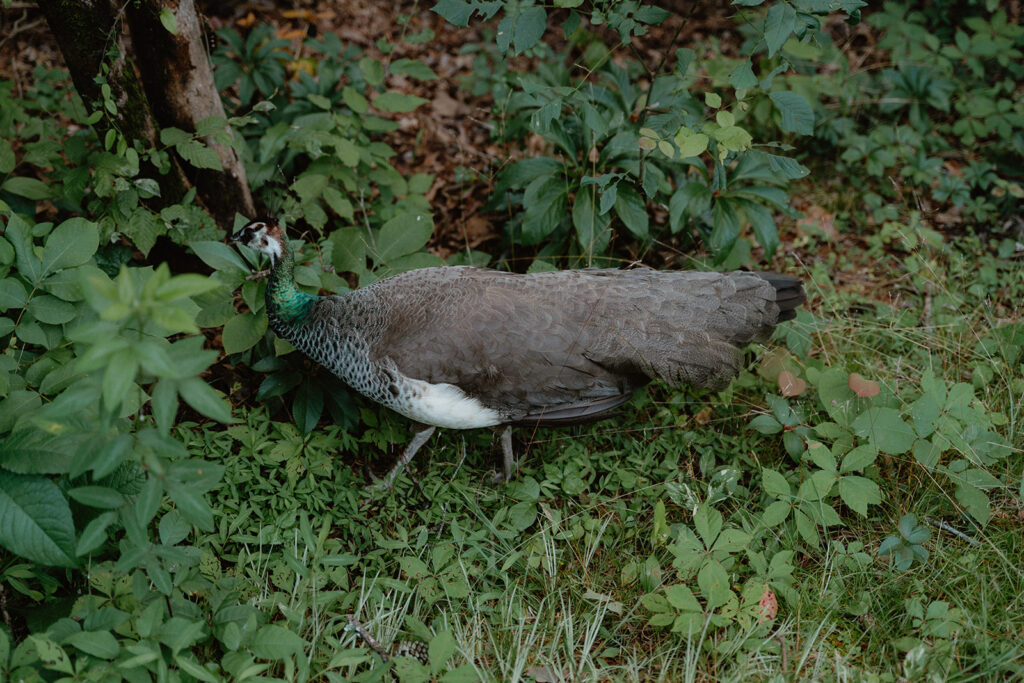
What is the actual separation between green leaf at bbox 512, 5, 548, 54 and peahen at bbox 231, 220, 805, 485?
3.29 ft

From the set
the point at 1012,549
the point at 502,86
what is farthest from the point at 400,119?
the point at 1012,549

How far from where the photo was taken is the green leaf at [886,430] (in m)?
2.99

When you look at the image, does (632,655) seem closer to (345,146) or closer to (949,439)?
(949,439)

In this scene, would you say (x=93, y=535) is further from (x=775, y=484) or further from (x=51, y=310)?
(x=775, y=484)

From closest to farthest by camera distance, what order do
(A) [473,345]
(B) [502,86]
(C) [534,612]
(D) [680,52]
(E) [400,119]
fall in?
1. (C) [534,612]
2. (A) [473,345]
3. (D) [680,52]
4. (B) [502,86]
5. (E) [400,119]

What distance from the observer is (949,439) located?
9.73 feet

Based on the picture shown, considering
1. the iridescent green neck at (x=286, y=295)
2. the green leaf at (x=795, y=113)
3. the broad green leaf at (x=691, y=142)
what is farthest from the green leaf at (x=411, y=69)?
the green leaf at (x=795, y=113)

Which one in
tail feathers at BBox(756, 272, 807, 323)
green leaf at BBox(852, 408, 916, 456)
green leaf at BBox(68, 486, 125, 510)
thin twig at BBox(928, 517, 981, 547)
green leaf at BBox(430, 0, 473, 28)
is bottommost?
thin twig at BBox(928, 517, 981, 547)

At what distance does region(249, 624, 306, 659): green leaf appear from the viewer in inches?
91.0

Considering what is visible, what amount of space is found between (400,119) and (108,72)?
223 centimetres

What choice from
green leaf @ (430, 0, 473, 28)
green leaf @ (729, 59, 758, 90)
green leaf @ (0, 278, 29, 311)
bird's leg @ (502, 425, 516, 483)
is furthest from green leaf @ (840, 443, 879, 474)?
green leaf @ (0, 278, 29, 311)

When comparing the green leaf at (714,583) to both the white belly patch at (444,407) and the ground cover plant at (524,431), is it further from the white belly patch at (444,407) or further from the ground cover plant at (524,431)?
the white belly patch at (444,407)

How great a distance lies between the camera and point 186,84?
3537mm

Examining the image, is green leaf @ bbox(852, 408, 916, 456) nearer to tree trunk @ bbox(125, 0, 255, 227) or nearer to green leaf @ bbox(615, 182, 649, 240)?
green leaf @ bbox(615, 182, 649, 240)
